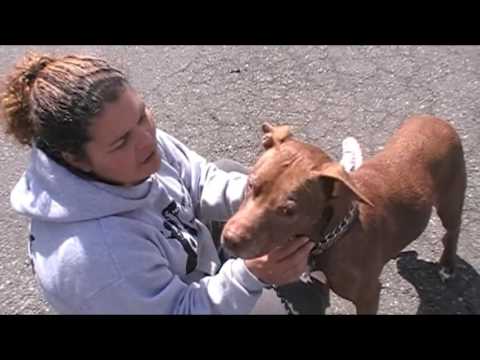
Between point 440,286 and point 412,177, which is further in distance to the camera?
point 440,286

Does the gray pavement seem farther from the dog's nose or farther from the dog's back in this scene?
the dog's nose

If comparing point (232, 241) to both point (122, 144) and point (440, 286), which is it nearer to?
point (122, 144)

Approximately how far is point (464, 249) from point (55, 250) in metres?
2.91

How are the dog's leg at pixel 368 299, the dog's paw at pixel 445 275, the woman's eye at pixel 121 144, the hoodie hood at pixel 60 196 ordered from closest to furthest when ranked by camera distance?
the hoodie hood at pixel 60 196 < the woman's eye at pixel 121 144 < the dog's leg at pixel 368 299 < the dog's paw at pixel 445 275

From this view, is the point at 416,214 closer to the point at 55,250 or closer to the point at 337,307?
the point at 337,307

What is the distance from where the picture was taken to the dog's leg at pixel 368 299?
130 inches

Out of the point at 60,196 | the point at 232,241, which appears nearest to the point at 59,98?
the point at 60,196

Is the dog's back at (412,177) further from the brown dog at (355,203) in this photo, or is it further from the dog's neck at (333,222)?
the dog's neck at (333,222)

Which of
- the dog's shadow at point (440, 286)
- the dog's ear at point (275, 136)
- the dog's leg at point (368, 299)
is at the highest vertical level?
the dog's ear at point (275, 136)

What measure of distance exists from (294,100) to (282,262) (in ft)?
9.05

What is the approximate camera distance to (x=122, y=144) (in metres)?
2.65

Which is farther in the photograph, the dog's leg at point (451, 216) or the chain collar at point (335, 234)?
the dog's leg at point (451, 216)

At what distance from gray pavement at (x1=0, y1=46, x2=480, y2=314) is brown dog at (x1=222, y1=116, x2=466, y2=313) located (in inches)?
29.0

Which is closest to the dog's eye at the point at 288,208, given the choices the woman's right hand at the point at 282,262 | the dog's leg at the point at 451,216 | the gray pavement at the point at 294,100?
the woman's right hand at the point at 282,262
